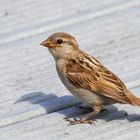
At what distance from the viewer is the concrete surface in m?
4.05

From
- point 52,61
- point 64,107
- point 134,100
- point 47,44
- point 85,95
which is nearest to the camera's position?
point 134,100

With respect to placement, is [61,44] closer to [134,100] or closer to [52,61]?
[52,61]

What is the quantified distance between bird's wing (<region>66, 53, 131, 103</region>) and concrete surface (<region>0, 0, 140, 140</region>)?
0.14 m

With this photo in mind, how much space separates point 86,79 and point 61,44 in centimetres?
37

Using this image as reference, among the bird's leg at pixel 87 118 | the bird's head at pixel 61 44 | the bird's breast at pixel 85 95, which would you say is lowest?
the bird's leg at pixel 87 118

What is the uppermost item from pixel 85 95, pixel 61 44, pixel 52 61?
pixel 61 44

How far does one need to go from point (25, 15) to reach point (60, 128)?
6.97 feet

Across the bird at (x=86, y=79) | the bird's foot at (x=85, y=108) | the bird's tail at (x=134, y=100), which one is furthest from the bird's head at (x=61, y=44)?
the bird's tail at (x=134, y=100)

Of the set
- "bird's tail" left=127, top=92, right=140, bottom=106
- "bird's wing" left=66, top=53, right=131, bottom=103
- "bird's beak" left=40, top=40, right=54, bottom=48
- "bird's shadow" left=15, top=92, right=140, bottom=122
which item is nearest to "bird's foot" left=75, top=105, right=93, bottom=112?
"bird's shadow" left=15, top=92, right=140, bottom=122

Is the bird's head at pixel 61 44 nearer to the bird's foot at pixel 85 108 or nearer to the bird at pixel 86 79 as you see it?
the bird at pixel 86 79

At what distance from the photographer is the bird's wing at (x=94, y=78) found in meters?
4.24

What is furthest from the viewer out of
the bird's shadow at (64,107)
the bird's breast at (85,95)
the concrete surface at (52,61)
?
the bird's breast at (85,95)

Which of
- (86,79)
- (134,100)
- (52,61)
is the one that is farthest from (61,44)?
(134,100)

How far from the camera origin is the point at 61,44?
181 inches
